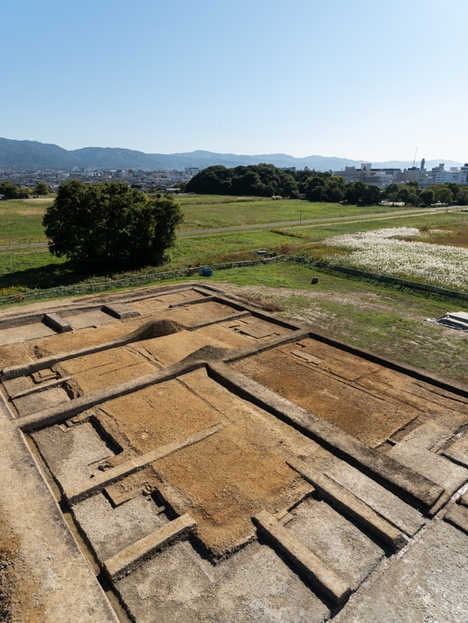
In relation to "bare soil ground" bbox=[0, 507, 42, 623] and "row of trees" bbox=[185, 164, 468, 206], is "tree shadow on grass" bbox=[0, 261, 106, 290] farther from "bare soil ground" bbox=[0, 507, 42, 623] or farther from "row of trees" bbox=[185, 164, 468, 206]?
"row of trees" bbox=[185, 164, 468, 206]

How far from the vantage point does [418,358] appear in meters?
16.6

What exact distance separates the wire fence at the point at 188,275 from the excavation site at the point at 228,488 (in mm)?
9513

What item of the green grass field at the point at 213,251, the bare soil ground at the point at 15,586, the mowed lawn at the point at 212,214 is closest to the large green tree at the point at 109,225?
the green grass field at the point at 213,251

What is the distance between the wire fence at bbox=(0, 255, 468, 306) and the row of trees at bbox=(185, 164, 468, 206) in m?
63.3

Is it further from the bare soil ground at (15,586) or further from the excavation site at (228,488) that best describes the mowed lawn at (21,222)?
the bare soil ground at (15,586)

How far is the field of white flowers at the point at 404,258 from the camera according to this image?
30.2 meters

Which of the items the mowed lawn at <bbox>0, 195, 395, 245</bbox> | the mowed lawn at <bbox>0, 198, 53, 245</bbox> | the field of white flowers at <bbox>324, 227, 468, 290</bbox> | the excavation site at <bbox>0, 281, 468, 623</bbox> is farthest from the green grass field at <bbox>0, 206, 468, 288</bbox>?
the excavation site at <bbox>0, 281, 468, 623</bbox>

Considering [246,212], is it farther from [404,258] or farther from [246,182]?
[404,258]

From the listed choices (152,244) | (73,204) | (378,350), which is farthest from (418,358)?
(73,204)

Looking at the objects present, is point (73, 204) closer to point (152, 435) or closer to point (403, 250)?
point (152, 435)

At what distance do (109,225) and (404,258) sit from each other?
86.5 feet

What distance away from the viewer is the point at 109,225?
3148 cm

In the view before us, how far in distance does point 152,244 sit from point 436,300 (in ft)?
73.0

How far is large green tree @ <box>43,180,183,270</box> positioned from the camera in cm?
3036
